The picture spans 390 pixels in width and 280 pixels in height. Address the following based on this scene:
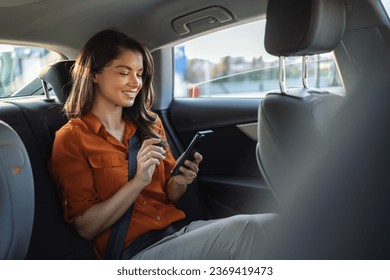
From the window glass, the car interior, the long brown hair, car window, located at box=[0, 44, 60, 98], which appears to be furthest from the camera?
car window, located at box=[0, 44, 60, 98]

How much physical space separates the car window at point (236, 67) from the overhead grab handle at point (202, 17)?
10cm

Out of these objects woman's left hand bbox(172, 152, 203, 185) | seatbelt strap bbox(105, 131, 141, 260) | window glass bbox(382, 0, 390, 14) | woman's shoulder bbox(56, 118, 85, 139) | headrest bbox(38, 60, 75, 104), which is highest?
window glass bbox(382, 0, 390, 14)


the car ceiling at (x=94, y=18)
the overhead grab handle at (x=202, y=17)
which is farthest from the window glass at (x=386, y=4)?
the overhead grab handle at (x=202, y=17)

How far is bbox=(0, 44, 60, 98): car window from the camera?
1.65 meters

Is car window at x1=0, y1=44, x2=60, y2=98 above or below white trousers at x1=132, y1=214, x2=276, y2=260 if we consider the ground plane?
above

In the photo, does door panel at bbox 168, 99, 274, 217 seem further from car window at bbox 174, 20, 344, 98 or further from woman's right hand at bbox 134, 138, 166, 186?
woman's right hand at bbox 134, 138, 166, 186

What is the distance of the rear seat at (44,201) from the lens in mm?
1259

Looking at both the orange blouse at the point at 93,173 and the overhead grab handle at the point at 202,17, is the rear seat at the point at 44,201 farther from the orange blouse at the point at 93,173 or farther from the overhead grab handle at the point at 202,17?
the overhead grab handle at the point at 202,17

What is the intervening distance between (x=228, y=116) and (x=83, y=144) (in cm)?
78

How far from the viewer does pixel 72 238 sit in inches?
51.1

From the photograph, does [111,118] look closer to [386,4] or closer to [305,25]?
[305,25]

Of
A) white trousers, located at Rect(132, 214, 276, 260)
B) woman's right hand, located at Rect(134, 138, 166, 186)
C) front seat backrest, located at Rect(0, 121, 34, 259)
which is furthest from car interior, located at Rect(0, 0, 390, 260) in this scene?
woman's right hand, located at Rect(134, 138, 166, 186)

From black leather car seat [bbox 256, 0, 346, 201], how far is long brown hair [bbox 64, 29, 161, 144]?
32 centimetres

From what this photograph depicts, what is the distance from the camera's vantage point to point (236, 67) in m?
1.96
